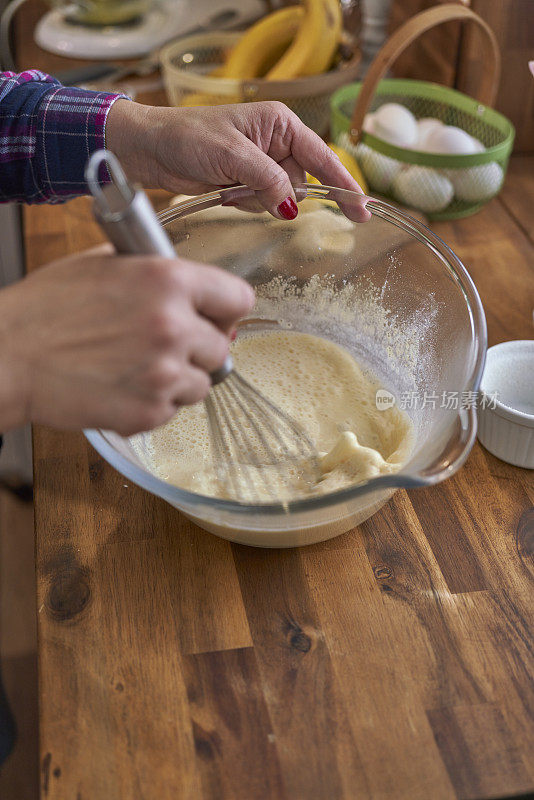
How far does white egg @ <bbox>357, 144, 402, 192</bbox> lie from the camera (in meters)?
1.01

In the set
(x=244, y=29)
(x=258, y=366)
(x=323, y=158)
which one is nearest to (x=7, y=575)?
(x=258, y=366)

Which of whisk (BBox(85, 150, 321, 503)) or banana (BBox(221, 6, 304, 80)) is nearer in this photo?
whisk (BBox(85, 150, 321, 503))

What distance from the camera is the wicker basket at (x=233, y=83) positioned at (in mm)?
1114

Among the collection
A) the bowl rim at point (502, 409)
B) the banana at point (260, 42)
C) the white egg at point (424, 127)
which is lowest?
the bowl rim at point (502, 409)

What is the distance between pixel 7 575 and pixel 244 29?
1.16 m

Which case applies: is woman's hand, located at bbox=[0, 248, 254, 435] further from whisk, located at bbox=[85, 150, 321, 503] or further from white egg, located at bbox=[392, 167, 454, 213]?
white egg, located at bbox=[392, 167, 454, 213]

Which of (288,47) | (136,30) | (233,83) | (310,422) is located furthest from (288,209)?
(136,30)

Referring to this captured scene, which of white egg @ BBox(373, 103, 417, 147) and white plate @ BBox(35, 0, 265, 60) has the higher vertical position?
white egg @ BBox(373, 103, 417, 147)

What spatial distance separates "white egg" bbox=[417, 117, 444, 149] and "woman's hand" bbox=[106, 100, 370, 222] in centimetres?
36

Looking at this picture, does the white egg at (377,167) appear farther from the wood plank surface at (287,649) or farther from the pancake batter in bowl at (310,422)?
the wood plank surface at (287,649)

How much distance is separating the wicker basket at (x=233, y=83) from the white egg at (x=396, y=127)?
0.14m

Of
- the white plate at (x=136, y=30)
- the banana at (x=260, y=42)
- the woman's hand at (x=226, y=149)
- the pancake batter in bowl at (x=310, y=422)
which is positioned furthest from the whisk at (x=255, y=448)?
the white plate at (x=136, y=30)

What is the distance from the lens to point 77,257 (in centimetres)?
43

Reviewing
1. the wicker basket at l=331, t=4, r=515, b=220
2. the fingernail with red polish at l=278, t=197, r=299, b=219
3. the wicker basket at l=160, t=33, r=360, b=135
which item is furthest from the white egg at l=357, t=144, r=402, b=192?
the fingernail with red polish at l=278, t=197, r=299, b=219
